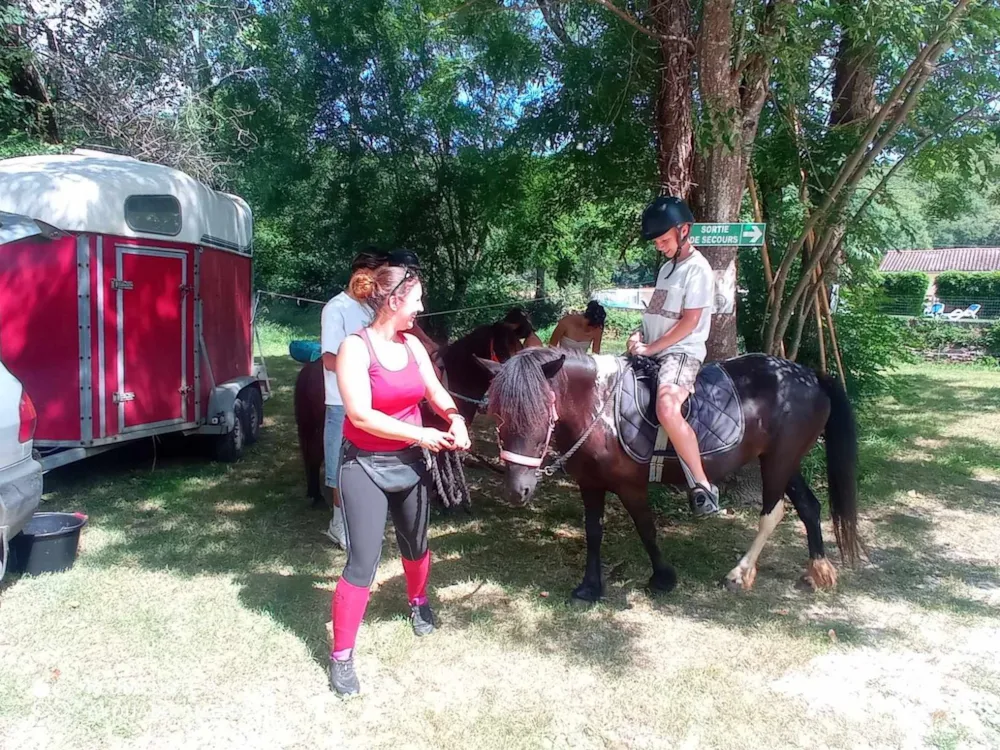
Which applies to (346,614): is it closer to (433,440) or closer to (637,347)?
(433,440)

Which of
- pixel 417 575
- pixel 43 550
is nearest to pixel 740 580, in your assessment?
pixel 417 575

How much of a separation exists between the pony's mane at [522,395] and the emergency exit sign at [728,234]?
1.85 metres

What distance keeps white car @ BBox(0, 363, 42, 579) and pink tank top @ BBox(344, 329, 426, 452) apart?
1.80 metres

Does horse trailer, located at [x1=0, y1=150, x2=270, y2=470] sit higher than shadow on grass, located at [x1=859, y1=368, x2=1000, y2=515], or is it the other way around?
horse trailer, located at [x1=0, y1=150, x2=270, y2=470]

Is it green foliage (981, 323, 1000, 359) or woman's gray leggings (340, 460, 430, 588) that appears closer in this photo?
woman's gray leggings (340, 460, 430, 588)

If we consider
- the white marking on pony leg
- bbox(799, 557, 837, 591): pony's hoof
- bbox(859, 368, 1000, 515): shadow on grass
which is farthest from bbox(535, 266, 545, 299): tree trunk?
bbox(799, 557, 837, 591): pony's hoof

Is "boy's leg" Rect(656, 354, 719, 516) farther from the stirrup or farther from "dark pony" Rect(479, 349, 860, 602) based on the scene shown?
"dark pony" Rect(479, 349, 860, 602)

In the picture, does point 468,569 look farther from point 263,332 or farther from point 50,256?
point 263,332

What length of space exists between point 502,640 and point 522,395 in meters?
1.30

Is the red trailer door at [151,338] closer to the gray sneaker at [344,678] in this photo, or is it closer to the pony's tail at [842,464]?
the gray sneaker at [344,678]

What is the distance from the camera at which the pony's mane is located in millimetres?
3311

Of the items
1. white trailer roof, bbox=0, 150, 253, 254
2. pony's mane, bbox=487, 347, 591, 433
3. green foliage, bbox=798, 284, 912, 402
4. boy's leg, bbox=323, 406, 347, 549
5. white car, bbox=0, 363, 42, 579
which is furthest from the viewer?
green foliage, bbox=798, 284, 912, 402

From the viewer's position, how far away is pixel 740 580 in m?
4.29

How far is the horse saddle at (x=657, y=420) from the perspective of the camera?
3.85m
